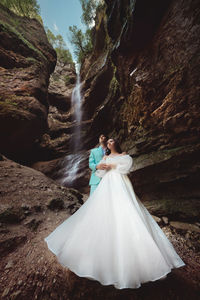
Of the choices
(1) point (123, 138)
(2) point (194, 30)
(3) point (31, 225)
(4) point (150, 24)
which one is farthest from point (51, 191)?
(4) point (150, 24)

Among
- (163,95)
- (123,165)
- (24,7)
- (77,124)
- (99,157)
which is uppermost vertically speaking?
(24,7)

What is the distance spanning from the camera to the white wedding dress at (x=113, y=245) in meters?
1.30

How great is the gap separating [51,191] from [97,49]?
1525cm

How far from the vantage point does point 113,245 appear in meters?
1.44

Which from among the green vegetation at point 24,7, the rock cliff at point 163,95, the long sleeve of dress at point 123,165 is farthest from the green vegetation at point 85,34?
the long sleeve of dress at point 123,165

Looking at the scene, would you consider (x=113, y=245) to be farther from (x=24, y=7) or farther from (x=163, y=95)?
(x=24, y=7)

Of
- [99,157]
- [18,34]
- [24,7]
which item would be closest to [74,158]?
[99,157]

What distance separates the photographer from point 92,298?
4.86ft

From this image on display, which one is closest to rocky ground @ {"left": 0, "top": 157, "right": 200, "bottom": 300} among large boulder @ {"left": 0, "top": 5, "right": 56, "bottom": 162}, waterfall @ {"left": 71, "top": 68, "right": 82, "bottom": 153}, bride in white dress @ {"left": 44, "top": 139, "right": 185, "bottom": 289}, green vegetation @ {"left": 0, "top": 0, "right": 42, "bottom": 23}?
bride in white dress @ {"left": 44, "top": 139, "right": 185, "bottom": 289}

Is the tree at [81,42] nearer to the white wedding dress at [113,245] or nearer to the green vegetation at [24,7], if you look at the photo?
the green vegetation at [24,7]

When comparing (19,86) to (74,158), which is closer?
(19,86)

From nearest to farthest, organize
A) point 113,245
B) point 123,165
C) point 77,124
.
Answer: point 113,245
point 123,165
point 77,124

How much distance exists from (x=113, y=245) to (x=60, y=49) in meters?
29.0

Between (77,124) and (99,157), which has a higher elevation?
(77,124)
